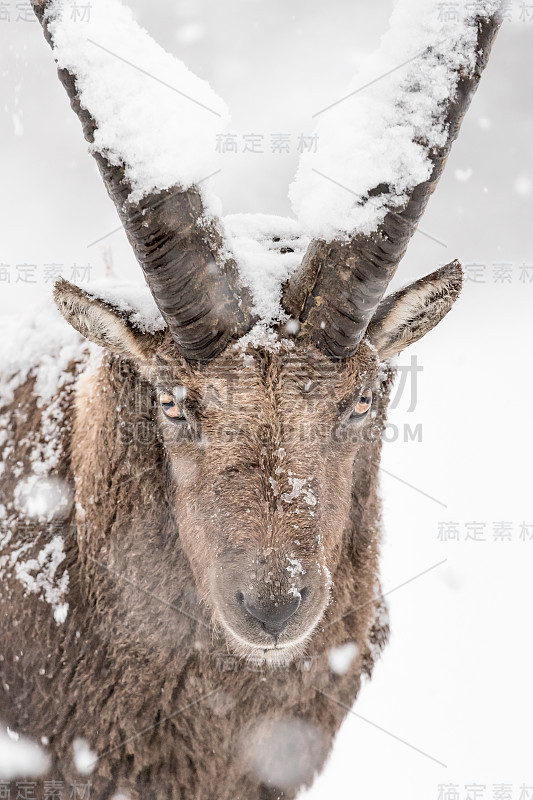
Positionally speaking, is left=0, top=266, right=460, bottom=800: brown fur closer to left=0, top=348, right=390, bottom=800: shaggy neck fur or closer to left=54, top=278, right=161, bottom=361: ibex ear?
left=0, top=348, right=390, bottom=800: shaggy neck fur

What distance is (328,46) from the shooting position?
1759 centimetres

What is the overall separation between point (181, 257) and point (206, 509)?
135 cm

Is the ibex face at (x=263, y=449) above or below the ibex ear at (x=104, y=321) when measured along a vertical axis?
below

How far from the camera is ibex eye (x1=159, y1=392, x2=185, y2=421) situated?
3.85m

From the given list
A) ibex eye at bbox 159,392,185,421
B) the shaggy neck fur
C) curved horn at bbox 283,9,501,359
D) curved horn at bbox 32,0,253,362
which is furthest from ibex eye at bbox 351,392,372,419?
ibex eye at bbox 159,392,185,421

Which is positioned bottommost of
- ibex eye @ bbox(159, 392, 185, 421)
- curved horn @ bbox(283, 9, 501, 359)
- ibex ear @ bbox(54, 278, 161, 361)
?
ibex eye @ bbox(159, 392, 185, 421)

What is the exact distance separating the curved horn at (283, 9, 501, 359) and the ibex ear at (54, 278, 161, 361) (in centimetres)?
91

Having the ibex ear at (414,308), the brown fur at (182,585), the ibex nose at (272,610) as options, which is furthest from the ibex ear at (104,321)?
the ibex nose at (272,610)

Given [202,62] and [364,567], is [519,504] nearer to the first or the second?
[364,567]

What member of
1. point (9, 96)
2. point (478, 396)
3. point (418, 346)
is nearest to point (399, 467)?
point (478, 396)

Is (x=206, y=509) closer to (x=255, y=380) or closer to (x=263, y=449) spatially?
(x=263, y=449)

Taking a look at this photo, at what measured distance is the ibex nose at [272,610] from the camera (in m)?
3.17

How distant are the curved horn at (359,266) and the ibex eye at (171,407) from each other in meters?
0.83

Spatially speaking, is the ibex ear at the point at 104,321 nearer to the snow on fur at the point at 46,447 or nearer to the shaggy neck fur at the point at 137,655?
the snow on fur at the point at 46,447
